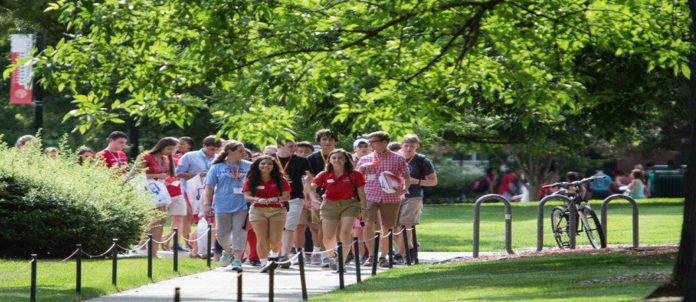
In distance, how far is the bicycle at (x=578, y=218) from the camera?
1950 centimetres

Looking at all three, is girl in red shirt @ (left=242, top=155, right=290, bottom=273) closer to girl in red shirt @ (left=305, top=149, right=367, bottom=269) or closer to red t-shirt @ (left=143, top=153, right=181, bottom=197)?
girl in red shirt @ (left=305, top=149, right=367, bottom=269)

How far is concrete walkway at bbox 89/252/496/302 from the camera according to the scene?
13.5 metres

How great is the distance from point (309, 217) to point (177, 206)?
225 centimetres

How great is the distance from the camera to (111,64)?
1588cm

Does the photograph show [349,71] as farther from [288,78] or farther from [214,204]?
[214,204]

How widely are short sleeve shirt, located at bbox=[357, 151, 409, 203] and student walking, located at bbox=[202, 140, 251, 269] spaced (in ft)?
5.52

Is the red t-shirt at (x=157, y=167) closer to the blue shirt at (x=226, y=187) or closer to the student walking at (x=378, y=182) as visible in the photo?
the blue shirt at (x=226, y=187)

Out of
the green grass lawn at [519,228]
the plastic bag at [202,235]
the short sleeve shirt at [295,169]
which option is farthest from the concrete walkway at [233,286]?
the green grass lawn at [519,228]

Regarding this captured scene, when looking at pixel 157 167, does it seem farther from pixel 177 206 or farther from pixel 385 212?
pixel 385 212

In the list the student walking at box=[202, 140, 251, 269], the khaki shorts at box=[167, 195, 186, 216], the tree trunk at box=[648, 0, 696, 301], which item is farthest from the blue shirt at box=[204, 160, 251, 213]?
the tree trunk at box=[648, 0, 696, 301]

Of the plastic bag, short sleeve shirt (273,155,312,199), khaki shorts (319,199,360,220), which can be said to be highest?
short sleeve shirt (273,155,312,199)

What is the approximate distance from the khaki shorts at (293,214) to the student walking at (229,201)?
80cm

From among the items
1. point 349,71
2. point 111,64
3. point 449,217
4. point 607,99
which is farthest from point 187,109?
point 449,217

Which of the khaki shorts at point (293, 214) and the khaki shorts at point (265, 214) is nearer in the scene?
the khaki shorts at point (265, 214)
